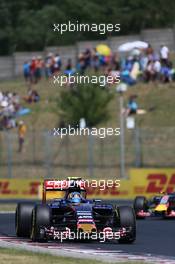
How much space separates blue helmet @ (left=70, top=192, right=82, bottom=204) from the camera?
55.3ft

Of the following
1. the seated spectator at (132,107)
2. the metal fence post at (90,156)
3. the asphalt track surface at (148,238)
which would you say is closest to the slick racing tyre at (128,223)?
the asphalt track surface at (148,238)

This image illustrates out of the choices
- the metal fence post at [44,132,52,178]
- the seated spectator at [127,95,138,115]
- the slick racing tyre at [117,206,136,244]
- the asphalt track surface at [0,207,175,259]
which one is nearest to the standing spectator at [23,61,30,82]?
the seated spectator at [127,95,138,115]

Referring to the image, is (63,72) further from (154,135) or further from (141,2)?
(141,2)

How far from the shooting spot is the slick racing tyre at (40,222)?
51.3 feet

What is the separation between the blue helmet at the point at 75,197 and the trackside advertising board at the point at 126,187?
18776 millimetres

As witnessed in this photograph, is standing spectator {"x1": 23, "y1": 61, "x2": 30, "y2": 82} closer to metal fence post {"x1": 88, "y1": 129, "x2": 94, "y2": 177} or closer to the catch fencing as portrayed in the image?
the catch fencing

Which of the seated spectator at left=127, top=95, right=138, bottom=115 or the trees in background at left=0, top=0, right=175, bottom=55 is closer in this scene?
the seated spectator at left=127, top=95, right=138, bottom=115

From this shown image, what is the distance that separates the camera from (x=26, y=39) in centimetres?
6519

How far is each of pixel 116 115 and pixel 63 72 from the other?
338cm

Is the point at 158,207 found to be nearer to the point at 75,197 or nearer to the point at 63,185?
the point at 63,185

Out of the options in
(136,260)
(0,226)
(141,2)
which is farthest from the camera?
(141,2)

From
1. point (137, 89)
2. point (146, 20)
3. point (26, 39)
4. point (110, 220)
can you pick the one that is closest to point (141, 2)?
point (146, 20)

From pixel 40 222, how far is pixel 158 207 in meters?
7.52

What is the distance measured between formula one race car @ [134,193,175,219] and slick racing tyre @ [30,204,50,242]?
286 inches
